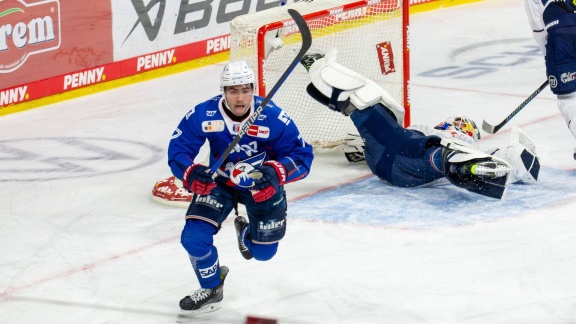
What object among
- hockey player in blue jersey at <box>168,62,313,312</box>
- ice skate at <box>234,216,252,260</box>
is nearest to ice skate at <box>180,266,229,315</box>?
hockey player in blue jersey at <box>168,62,313,312</box>

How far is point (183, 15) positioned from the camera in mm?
8914

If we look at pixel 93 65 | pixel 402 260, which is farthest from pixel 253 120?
pixel 93 65

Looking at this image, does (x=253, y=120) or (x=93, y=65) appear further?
(x=93, y=65)

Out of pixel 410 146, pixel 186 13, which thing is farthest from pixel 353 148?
pixel 186 13

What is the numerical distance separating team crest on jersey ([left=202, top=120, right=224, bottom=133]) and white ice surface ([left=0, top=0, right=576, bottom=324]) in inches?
28.9

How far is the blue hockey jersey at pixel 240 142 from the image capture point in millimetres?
4457

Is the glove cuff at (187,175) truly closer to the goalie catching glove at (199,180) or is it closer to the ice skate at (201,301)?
the goalie catching glove at (199,180)

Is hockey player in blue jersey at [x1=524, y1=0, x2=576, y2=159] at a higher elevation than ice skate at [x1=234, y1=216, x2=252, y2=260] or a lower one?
higher

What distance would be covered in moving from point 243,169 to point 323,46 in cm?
343

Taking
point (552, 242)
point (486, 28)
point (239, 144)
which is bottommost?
point (486, 28)

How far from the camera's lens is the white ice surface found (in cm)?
461

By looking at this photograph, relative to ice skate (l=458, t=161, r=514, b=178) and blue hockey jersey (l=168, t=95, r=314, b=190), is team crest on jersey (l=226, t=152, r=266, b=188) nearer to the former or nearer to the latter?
blue hockey jersey (l=168, t=95, r=314, b=190)

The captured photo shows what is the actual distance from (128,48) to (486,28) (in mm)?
3563

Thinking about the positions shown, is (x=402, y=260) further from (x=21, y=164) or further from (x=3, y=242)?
(x=21, y=164)
